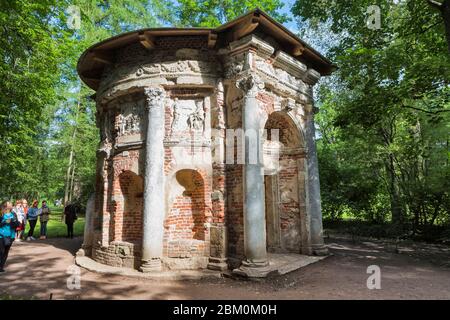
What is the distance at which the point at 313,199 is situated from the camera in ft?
30.2

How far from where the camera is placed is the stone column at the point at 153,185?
23.0ft

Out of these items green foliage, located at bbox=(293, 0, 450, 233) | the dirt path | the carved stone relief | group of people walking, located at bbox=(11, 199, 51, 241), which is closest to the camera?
the dirt path

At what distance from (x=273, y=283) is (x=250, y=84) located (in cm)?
474

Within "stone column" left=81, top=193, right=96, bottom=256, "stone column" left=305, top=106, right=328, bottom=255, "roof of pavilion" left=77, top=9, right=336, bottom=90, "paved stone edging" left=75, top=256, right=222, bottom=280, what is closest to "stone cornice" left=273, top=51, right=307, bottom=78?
"roof of pavilion" left=77, top=9, right=336, bottom=90

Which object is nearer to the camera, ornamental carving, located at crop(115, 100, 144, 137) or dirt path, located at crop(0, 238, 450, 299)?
dirt path, located at crop(0, 238, 450, 299)

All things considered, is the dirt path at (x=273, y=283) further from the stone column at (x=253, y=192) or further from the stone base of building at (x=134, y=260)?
the stone base of building at (x=134, y=260)

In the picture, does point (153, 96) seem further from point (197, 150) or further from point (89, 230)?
point (89, 230)

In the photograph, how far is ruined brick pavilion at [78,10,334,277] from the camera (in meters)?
7.11

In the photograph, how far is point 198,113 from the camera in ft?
26.2

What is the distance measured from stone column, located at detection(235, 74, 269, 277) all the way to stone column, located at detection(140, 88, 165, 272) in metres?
2.15

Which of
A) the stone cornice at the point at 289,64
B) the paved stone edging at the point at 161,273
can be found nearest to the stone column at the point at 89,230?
the paved stone edging at the point at 161,273

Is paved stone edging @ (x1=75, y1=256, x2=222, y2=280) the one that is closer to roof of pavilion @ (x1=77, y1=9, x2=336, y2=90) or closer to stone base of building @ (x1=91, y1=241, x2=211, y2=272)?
stone base of building @ (x1=91, y1=241, x2=211, y2=272)

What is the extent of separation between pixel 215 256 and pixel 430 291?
4560 mm
